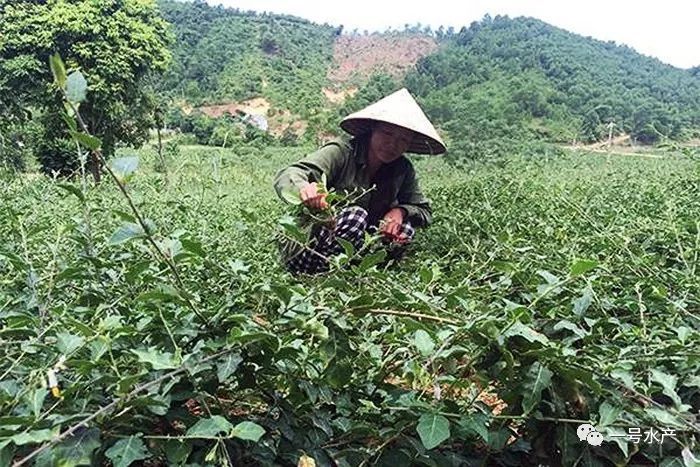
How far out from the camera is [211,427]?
0.75 metres

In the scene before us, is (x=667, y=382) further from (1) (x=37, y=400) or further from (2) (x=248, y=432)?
(1) (x=37, y=400)

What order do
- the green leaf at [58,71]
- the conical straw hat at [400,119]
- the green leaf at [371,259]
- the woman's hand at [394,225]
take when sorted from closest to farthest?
the green leaf at [58,71] < the green leaf at [371,259] < the woman's hand at [394,225] < the conical straw hat at [400,119]

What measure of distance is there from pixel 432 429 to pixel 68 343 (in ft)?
1.49

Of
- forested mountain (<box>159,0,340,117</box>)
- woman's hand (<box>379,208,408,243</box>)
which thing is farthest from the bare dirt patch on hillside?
woman's hand (<box>379,208,408,243</box>)

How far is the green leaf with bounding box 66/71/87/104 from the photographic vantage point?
0.69 meters

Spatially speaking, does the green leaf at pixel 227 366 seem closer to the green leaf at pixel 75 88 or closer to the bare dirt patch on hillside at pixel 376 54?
the green leaf at pixel 75 88

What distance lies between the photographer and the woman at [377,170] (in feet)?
8.03

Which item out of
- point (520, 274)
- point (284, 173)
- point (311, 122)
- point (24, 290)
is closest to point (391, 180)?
point (284, 173)

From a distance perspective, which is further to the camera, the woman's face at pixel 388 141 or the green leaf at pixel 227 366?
the woman's face at pixel 388 141

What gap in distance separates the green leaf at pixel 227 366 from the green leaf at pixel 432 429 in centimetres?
24

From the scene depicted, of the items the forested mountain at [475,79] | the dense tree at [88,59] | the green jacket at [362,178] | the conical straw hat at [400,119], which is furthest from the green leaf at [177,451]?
the dense tree at [88,59]

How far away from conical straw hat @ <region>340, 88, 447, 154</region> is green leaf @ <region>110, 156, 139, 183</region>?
73.1 inches

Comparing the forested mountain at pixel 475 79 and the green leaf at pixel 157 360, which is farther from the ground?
the green leaf at pixel 157 360

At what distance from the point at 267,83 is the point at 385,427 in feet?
128
